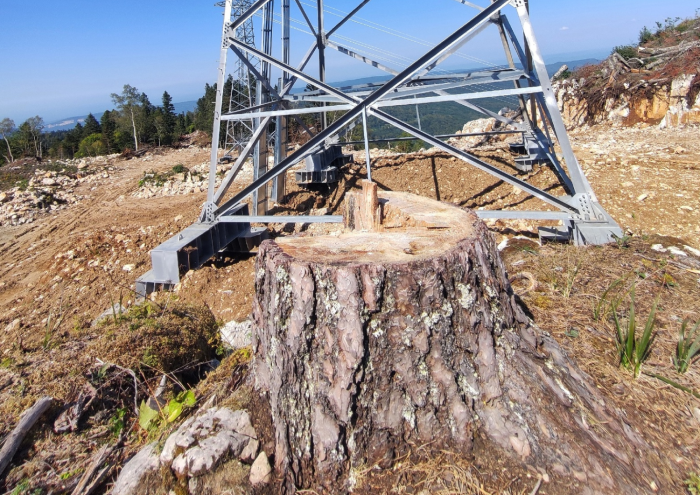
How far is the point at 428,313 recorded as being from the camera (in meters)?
2.05

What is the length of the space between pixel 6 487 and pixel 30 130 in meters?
50.8

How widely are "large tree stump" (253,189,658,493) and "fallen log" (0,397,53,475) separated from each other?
1650 mm

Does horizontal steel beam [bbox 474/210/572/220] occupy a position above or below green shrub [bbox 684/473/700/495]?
above

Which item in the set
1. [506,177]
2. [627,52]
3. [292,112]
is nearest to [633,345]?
[506,177]

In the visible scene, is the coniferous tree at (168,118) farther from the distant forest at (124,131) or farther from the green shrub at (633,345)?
the green shrub at (633,345)

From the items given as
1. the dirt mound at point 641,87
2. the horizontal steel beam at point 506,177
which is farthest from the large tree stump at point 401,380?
the dirt mound at point 641,87

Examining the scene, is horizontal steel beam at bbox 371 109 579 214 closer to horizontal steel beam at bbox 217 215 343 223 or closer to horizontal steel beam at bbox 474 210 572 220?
horizontal steel beam at bbox 474 210 572 220

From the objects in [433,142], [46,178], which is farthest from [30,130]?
[433,142]

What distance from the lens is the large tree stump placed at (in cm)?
203

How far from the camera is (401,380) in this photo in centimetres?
206

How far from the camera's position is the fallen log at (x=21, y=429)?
8.07 ft

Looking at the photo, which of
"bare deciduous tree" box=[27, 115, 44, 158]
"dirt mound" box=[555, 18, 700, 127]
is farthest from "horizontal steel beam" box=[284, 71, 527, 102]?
"bare deciduous tree" box=[27, 115, 44, 158]

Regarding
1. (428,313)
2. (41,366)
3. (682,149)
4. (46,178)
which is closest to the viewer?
(428,313)

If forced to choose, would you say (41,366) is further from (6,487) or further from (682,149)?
(682,149)
